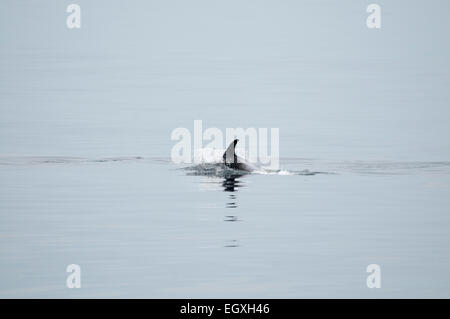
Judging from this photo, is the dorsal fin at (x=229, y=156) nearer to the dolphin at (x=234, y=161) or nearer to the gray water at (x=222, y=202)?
the dolphin at (x=234, y=161)

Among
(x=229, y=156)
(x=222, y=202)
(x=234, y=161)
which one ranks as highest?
(x=229, y=156)

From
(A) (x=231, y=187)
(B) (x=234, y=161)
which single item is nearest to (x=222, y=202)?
(A) (x=231, y=187)

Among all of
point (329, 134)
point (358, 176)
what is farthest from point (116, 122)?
point (358, 176)

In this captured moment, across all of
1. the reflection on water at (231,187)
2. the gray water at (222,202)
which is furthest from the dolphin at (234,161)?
the gray water at (222,202)

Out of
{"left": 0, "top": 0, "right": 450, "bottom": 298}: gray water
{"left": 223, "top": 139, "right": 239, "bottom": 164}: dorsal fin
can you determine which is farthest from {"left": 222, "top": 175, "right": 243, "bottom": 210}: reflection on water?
{"left": 223, "top": 139, "right": 239, "bottom": 164}: dorsal fin

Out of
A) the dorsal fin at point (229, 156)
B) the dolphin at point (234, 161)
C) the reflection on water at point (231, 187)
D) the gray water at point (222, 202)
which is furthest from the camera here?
the dolphin at point (234, 161)

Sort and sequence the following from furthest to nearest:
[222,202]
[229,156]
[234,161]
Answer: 1. [234,161]
2. [229,156]
3. [222,202]

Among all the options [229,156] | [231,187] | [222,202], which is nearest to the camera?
[222,202]

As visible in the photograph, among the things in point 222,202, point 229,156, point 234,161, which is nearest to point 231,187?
point 229,156

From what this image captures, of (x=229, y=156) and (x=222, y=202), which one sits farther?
(x=229, y=156)

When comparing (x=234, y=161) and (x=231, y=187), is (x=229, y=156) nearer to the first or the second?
(x=234, y=161)

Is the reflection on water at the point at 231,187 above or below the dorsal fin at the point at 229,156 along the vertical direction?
below

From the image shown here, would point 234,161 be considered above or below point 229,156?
below

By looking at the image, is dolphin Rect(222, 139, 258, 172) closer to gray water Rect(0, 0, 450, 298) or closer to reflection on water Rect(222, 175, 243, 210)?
reflection on water Rect(222, 175, 243, 210)
